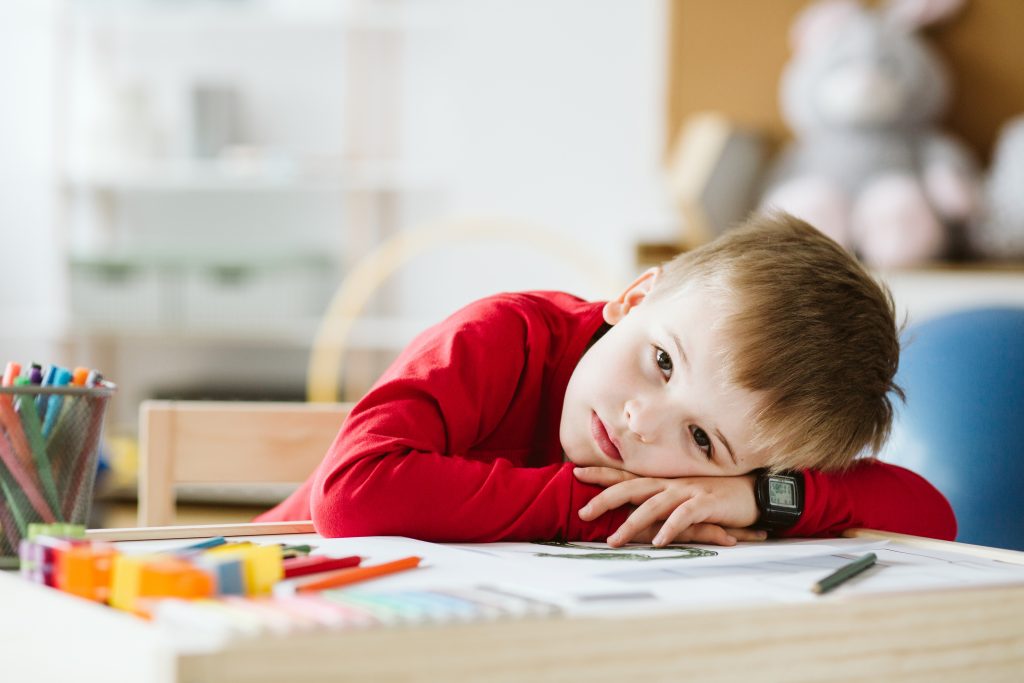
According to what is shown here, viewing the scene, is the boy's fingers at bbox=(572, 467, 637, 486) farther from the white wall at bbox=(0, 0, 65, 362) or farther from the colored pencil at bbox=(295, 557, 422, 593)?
the white wall at bbox=(0, 0, 65, 362)

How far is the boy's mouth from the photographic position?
0.83 meters

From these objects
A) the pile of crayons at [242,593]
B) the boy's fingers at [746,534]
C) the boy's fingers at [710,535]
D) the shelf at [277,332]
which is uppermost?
the pile of crayons at [242,593]

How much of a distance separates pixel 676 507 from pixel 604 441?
0.26 ft

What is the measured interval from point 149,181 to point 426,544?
7.93 ft

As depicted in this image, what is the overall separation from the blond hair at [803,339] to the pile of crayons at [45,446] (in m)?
0.38

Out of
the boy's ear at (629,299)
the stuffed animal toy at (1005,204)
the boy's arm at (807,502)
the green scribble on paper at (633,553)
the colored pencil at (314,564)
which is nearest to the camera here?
the colored pencil at (314,564)

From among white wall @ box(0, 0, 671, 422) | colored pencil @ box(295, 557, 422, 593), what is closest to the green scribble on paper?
colored pencil @ box(295, 557, 422, 593)

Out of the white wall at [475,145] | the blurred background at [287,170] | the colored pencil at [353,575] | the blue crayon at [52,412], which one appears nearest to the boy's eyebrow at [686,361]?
the colored pencil at [353,575]

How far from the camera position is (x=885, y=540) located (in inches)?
31.4

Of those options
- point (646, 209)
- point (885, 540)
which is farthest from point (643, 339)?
point (646, 209)

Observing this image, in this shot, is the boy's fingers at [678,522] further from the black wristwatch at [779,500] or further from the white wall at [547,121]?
the white wall at [547,121]

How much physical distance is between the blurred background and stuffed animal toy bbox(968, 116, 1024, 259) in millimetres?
681

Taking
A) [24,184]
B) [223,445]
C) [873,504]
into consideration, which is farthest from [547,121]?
[873,504]

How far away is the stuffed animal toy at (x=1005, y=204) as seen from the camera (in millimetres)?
2102
